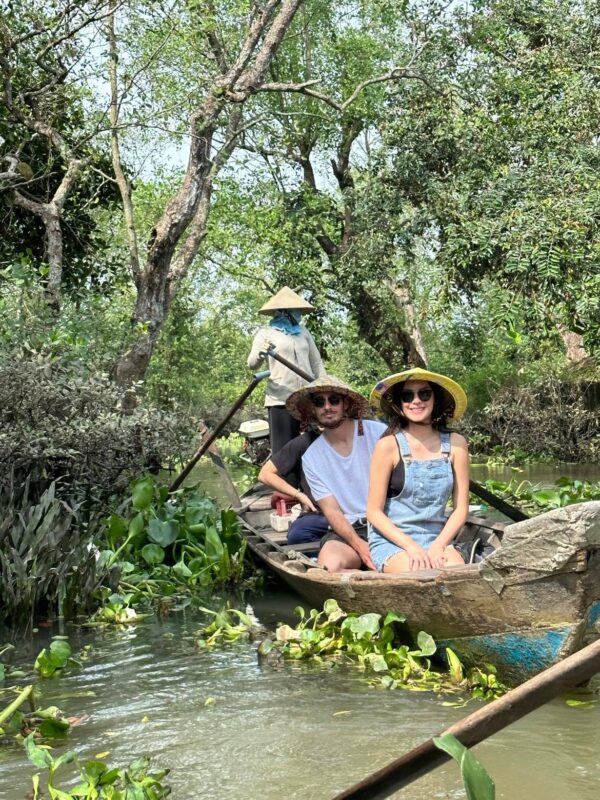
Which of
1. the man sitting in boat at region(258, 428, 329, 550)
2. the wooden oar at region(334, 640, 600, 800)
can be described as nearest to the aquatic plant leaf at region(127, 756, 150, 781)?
the wooden oar at region(334, 640, 600, 800)

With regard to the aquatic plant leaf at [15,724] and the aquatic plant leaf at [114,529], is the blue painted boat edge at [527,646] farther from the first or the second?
the aquatic plant leaf at [114,529]

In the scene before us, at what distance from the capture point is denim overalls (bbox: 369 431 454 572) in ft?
16.3

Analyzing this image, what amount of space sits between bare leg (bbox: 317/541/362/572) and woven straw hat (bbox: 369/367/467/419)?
816mm

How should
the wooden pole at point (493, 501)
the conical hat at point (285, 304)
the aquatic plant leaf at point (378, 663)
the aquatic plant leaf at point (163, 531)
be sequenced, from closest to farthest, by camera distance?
the aquatic plant leaf at point (378, 663)
the wooden pole at point (493, 501)
the aquatic plant leaf at point (163, 531)
the conical hat at point (285, 304)

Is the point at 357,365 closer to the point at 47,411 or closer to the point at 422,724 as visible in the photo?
the point at 47,411

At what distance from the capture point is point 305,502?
667 cm

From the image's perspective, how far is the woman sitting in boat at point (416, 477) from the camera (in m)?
4.94

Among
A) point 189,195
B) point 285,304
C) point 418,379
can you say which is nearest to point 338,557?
point 418,379

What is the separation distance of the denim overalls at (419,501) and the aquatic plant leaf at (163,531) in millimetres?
2647

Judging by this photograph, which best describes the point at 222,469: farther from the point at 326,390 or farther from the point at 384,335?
the point at 384,335

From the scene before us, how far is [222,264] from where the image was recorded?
21.9 meters

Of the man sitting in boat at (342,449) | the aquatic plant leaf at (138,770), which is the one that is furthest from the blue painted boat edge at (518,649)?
the aquatic plant leaf at (138,770)

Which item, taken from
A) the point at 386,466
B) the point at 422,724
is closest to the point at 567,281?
the point at 386,466

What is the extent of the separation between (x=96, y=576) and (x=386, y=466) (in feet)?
8.07
